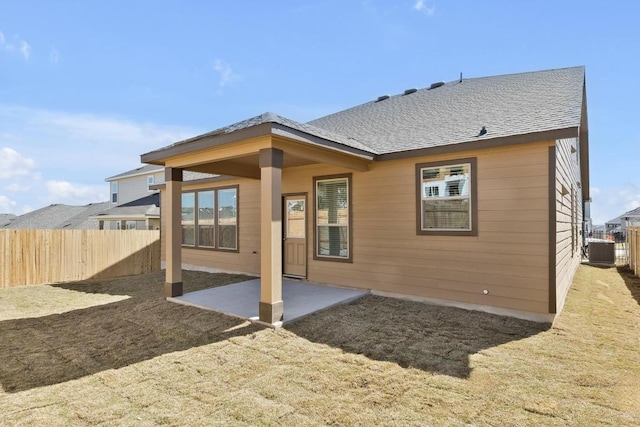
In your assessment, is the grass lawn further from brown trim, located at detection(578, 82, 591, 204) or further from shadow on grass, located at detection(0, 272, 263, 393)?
brown trim, located at detection(578, 82, 591, 204)

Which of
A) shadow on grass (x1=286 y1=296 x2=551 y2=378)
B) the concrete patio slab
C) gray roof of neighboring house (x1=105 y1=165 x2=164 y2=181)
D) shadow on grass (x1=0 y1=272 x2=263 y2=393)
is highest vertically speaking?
gray roof of neighboring house (x1=105 y1=165 x2=164 y2=181)

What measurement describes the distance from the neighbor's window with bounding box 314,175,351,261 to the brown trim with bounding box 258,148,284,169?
2.50 metres

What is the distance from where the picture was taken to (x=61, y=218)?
2661 cm

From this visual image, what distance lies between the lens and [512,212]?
5.20 metres

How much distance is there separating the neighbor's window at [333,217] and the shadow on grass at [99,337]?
290 centimetres

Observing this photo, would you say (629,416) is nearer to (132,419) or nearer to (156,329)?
(132,419)

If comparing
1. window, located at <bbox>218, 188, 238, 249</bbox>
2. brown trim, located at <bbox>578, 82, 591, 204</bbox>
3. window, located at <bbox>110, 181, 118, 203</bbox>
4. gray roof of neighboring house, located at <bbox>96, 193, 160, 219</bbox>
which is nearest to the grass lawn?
window, located at <bbox>218, 188, 238, 249</bbox>

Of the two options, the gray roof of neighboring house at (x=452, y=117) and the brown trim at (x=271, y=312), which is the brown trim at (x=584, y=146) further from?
the brown trim at (x=271, y=312)

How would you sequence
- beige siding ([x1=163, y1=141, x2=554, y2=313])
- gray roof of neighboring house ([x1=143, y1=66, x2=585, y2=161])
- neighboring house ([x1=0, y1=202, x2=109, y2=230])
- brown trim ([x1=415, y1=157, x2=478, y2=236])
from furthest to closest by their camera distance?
1. neighboring house ([x1=0, y1=202, x2=109, y2=230])
2. brown trim ([x1=415, y1=157, x2=478, y2=236])
3. gray roof of neighboring house ([x1=143, y1=66, x2=585, y2=161])
4. beige siding ([x1=163, y1=141, x2=554, y2=313])

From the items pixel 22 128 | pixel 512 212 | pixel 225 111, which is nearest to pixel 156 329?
pixel 512 212

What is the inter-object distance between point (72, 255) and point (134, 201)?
14032mm

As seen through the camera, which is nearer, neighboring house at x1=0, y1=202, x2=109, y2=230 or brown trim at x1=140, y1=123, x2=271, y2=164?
brown trim at x1=140, y1=123, x2=271, y2=164

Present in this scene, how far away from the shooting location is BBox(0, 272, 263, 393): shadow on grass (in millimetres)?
3582

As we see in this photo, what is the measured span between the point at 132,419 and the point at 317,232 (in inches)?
208
